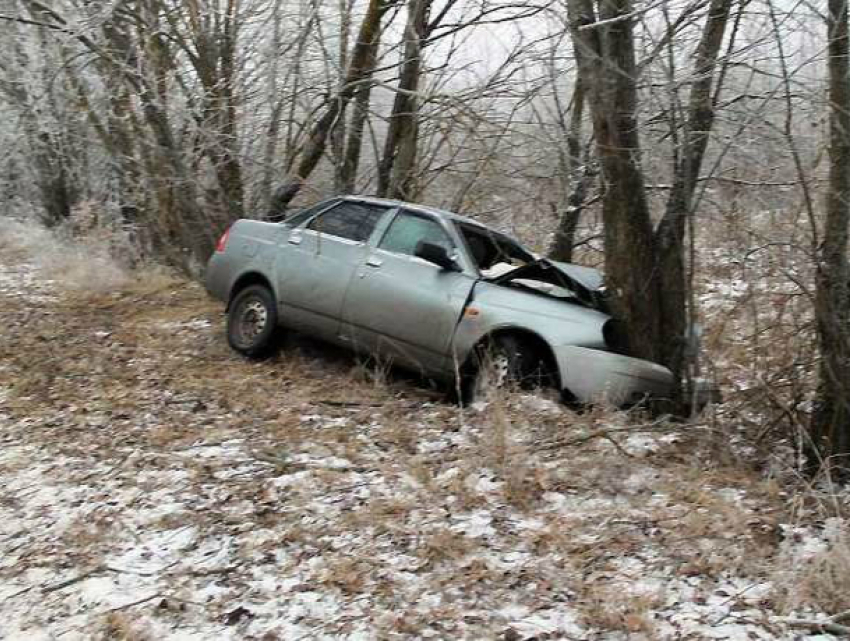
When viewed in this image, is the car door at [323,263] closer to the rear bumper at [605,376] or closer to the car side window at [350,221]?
the car side window at [350,221]

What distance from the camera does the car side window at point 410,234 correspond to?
768 cm

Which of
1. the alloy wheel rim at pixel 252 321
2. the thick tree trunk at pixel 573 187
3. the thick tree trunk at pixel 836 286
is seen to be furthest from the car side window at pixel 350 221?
the thick tree trunk at pixel 836 286

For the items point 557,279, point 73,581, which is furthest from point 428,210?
point 73,581

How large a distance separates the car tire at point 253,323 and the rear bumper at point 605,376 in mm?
2986

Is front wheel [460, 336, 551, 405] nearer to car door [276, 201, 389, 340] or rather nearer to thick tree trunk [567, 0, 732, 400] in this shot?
thick tree trunk [567, 0, 732, 400]

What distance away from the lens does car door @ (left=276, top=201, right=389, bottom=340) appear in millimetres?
7977

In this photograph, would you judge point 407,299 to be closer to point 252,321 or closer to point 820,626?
point 252,321

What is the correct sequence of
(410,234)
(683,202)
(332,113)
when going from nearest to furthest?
(683,202)
(410,234)
(332,113)

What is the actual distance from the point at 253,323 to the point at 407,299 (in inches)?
77.4

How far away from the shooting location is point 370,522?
527cm

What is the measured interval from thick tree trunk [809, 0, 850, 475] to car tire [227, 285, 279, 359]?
4.70 metres

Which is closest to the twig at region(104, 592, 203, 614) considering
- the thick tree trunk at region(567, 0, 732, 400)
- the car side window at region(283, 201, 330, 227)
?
the thick tree trunk at region(567, 0, 732, 400)

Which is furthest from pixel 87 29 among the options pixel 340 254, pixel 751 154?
pixel 751 154

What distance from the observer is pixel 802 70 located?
6219 mm
